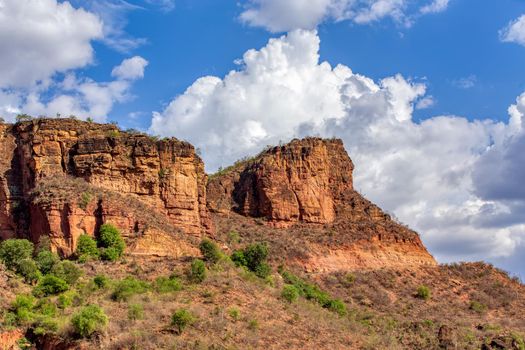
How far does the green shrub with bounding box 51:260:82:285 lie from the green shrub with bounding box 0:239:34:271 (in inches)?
123

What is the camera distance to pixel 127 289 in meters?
46.2

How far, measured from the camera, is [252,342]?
4150 cm

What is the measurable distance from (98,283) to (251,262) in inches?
629

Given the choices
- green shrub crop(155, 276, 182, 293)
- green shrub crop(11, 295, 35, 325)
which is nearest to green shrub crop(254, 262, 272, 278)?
green shrub crop(155, 276, 182, 293)

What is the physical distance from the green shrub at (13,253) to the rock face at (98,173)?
4.36 m

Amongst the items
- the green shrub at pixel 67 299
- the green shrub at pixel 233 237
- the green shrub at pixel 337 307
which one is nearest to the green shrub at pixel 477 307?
the green shrub at pixel 337 307

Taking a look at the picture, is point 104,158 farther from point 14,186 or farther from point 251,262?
point 251,262

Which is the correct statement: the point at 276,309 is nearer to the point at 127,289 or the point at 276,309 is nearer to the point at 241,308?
the point at 241,308

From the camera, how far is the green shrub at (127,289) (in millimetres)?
45531

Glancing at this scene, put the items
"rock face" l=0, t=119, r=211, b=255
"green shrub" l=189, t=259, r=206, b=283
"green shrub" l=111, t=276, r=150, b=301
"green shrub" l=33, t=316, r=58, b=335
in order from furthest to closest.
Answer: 1. "rock face" l=0, t=119, r=211, b=255
2. "green shrub" l=189, t=259, r=206, b=283
3. "green shrub" l=111, t=276, r=150, b=301
4. "green shrub" l=33, t=316, r=58, b=335

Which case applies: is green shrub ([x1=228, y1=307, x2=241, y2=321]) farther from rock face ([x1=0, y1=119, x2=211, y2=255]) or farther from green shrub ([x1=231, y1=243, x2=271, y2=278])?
green shrub ([x1=231, y1=243, x2=271, y2=278])

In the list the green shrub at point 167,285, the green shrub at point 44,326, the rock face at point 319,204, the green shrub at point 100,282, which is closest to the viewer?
the green shrub at point 44,326

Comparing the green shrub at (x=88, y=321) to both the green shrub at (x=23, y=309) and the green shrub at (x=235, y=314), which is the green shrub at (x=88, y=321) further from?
the green shrub at (x=235, y=314)

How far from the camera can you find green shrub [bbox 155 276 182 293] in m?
48.2
